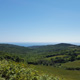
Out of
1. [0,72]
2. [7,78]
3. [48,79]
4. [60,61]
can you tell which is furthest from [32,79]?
[60,61]

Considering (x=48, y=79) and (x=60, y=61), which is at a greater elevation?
(x=48, y=79)

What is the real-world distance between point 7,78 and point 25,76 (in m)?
1.65

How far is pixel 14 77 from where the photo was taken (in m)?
8.30

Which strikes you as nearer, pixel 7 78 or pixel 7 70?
pixel 7 78

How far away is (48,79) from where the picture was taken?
8.77 meters

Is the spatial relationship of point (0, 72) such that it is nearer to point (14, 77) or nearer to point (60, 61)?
point (14, 77)

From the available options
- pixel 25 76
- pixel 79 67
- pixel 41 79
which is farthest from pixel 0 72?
pixel 79 67

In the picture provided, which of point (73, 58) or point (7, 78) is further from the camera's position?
point (73, 58)

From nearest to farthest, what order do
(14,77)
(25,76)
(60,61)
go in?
1. (14,77)
2. (25,76)
3. (60,61)

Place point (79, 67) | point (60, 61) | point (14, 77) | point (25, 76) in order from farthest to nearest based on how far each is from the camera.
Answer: point (60, 61)
point (79, 67)
point (25, 76)
point (14, 77)

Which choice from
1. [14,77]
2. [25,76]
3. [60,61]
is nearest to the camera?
[14,77]

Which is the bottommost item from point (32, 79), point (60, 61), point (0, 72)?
point (60, 61)

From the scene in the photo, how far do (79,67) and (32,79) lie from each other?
12322cm

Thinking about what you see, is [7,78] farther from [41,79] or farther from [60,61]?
[60,61]
